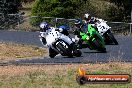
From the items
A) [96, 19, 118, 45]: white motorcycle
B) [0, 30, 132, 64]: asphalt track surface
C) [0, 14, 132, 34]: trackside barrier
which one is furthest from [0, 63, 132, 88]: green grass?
[0, 14, 132, 34]: trackside barrier

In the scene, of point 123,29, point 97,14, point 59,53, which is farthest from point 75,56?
point 97,14

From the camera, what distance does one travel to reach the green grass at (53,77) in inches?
522

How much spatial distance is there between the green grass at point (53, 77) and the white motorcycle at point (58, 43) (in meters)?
3.36

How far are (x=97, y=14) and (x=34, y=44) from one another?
598 inches

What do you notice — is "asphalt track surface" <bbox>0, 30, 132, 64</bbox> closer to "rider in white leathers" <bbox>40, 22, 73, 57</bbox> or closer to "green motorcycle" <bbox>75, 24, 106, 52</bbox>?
"green motorcycle" <bbox>75, 24, 106, 52</bbox>

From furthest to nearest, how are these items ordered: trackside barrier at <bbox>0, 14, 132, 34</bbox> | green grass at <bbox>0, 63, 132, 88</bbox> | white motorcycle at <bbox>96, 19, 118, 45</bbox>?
trackside barrier at <bbox>0, 14, 132, 34</bbox> → white motorcycle at <bbox>96, 19, 118, 45</bbox> → green grass at <bbox>0, 63, 132, 88</bbox>

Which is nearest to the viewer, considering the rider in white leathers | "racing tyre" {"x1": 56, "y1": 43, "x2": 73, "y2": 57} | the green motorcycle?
the rider in white leathers

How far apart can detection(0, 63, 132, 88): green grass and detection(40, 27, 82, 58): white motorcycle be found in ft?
11.0

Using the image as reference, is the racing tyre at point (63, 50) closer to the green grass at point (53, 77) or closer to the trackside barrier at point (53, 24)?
the green grass at point (53, 77)

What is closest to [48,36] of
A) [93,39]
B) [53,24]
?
[93,39]

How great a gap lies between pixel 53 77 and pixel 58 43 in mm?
6184

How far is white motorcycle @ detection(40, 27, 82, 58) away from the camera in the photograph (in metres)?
20.5

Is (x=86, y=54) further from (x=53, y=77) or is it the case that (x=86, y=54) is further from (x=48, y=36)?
(x=53, y=77)

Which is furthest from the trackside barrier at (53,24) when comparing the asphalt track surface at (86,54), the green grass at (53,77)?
the green grass at (53,77)
